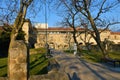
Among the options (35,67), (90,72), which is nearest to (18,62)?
(90,72)

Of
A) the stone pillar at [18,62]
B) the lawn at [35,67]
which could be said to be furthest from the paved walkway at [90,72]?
the stone pillar at [18,62]

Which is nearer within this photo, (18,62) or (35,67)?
(18,62)

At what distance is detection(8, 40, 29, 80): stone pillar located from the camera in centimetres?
1106

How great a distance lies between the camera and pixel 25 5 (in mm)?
22625

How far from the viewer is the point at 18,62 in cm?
1110

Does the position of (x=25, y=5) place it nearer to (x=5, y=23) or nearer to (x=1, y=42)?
(x=5, y=23)

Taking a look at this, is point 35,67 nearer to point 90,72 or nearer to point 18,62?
point 90,72

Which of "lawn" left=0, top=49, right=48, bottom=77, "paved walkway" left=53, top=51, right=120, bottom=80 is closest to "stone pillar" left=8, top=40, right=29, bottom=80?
"paved walkway" left=53, top=51, right=120, bottom=80

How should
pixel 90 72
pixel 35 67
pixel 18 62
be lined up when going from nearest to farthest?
pixel 18 62
pixel 90 72
pixel 35 67

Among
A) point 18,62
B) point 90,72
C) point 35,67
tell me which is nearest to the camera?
point 18,62

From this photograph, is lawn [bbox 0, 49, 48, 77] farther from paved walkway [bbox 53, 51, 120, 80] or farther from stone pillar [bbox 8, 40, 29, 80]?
stone pillar [bbox 8, 40, 29, 80]

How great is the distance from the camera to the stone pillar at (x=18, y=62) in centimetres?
1106

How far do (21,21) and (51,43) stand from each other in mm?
113868

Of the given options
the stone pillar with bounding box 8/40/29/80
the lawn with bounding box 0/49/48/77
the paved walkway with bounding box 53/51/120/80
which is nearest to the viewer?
the stone pillar with bounding box 8/40/29/80
